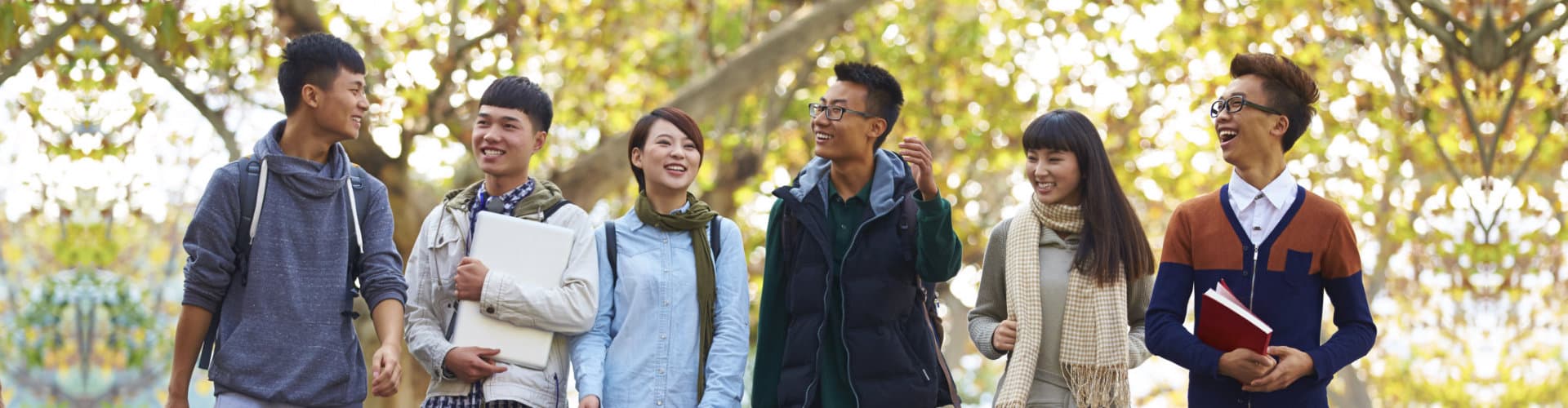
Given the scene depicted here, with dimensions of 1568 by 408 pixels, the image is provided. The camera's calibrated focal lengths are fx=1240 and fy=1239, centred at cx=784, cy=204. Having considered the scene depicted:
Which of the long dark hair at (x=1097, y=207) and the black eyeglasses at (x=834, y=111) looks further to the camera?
the black eyeglasses at (x=834, y=111)

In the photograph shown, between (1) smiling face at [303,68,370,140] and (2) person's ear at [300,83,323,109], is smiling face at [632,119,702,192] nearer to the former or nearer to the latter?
(1) smiling face at [303,68,370,140]

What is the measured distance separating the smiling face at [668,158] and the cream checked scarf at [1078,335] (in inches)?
41.3

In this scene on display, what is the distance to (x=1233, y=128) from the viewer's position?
11.6 ft

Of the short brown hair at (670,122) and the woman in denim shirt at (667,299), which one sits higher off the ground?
the short brown hair at (670,122)

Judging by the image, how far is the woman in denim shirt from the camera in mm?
3646

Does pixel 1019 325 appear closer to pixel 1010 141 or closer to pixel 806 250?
pixel 806 250

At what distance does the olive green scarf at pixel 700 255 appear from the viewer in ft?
12.2

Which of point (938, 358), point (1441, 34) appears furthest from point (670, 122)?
point (1441, 34)

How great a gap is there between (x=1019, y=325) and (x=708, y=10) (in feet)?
A: 24.9

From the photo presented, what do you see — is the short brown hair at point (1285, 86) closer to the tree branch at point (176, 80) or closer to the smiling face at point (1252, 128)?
the smiling face at point (1252, 128)

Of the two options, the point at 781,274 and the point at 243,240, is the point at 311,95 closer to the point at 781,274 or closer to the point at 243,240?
the point at 243,240

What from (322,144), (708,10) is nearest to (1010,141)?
(708,10)

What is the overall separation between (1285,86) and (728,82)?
5.81m

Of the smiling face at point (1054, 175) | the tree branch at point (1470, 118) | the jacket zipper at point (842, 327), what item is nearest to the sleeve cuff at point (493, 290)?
the jacket zipper at point (842, 327)
